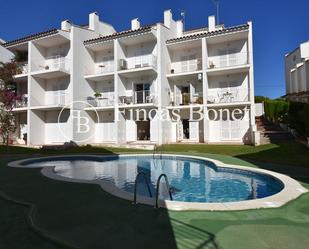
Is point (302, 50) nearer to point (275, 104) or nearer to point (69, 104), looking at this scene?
point (275, 104)

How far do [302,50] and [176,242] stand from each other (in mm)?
36294

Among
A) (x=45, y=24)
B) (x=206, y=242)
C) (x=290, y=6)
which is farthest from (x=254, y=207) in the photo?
(x=45, y=24)

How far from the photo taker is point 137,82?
26344 mm

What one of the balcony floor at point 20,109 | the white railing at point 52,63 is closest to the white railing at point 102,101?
the white railing at point 52,63

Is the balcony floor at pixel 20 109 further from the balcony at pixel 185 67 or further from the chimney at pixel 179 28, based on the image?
the chimney at pixel 179 28

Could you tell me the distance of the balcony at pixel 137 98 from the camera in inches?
963

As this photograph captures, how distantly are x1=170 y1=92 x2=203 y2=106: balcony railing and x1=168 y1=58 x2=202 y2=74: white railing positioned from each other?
2270 millimetres

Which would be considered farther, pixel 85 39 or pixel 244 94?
pixel 85 39

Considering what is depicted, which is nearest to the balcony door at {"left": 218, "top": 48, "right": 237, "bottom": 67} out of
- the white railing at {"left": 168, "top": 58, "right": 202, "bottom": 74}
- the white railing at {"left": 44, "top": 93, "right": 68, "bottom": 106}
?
the white railing at {"left": 168, "top": 58, "right": 202, "bottom": 74}

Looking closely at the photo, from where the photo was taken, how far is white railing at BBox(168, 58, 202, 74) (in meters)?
25.3

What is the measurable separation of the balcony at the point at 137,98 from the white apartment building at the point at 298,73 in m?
16.5

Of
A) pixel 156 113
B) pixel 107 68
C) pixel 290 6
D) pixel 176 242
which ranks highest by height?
pixel 290 6

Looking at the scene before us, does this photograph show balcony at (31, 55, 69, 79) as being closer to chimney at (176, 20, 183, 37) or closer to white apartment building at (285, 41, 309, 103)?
chimney at (176, 20, 183, 37)

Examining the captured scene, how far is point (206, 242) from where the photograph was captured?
4.01 metres
